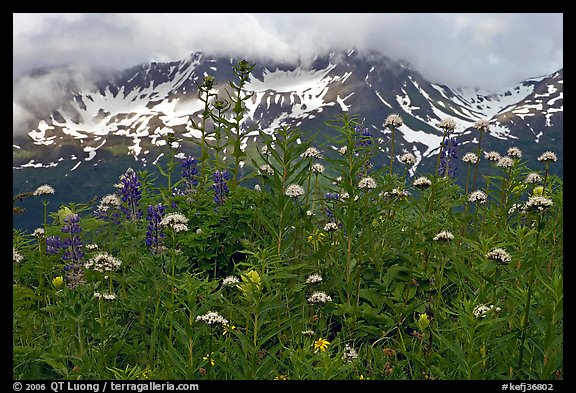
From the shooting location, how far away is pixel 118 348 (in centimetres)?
443

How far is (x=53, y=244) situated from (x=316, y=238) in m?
3.17

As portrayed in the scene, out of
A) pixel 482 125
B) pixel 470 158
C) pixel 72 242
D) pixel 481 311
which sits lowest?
pixel 481 311

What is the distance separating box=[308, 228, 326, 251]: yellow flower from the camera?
607 cm

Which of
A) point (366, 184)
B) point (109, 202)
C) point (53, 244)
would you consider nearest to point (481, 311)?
point (366, 184)

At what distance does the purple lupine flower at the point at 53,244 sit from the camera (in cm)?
638

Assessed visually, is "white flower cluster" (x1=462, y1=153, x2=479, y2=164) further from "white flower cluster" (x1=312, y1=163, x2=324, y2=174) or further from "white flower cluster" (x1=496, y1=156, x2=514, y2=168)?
"white flower cluster" (x1=312, y1=163, x2=324, y2=174)

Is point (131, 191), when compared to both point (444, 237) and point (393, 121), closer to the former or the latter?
point (393, 121)

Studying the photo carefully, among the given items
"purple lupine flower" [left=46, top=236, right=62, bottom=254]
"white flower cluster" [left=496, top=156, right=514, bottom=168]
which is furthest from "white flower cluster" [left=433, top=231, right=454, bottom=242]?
"purple lupine flower" [left=46, top=236, right=62, bottom=254]

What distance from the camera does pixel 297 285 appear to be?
4852 millimetres

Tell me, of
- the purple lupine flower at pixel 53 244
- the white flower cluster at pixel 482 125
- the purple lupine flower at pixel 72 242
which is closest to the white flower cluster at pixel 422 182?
the white flower cluster at pixel 482 125

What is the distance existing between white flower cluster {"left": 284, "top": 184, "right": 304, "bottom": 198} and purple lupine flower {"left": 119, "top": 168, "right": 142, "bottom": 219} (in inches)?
122

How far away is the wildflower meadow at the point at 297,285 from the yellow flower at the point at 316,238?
29mm
